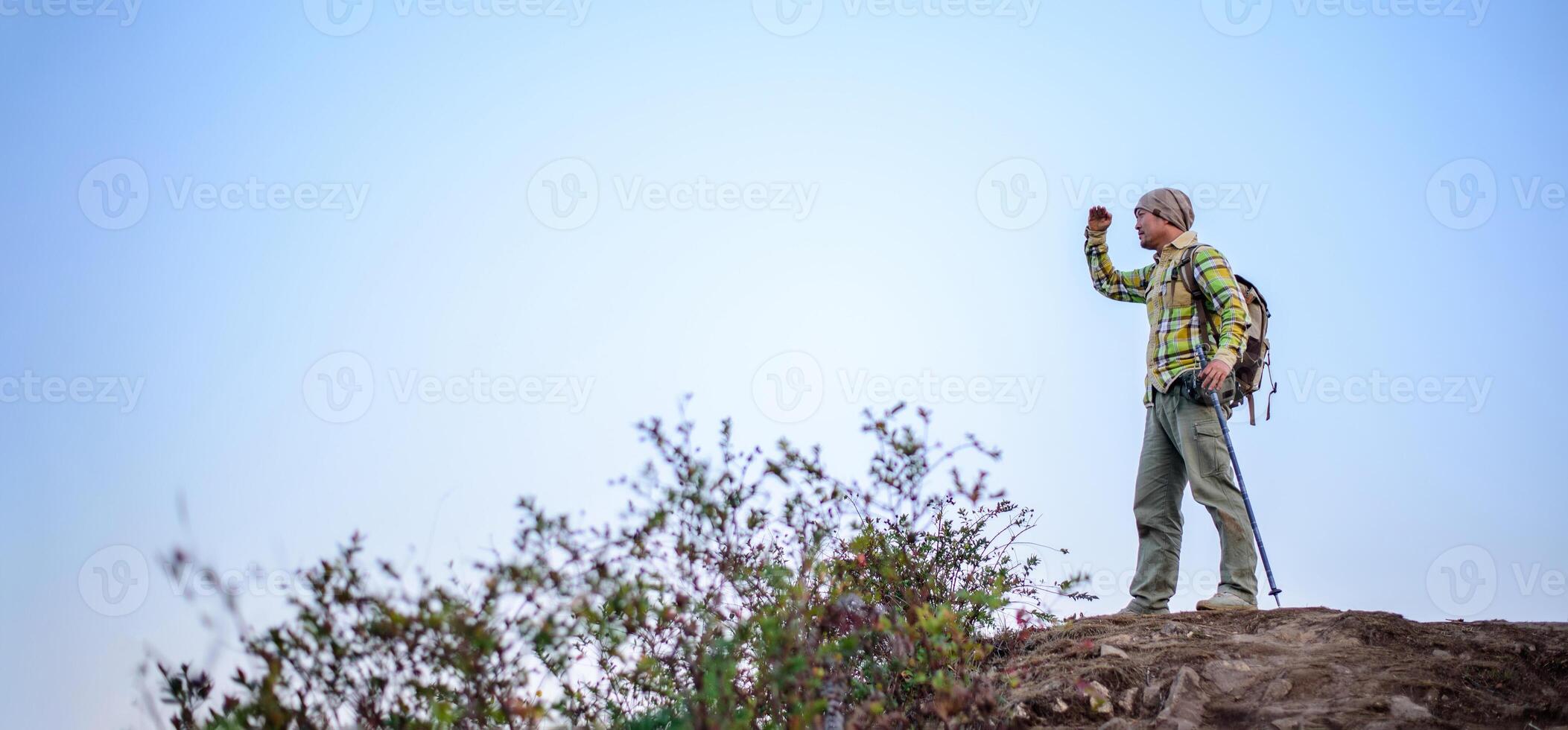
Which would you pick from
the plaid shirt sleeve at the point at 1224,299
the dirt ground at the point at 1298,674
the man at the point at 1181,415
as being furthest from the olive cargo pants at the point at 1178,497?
the dirt ground at the point at 1298,674

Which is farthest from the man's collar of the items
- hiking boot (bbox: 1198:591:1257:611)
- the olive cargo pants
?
hiking boot (bbox: 1198:591:1257:611)

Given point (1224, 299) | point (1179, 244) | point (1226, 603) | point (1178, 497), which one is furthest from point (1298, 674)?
point (1179, 244)

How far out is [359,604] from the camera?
10.8ft

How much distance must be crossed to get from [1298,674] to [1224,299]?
2.09 m

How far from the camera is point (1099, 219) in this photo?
6.91m

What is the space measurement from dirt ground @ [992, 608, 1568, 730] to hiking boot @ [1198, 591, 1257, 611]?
312 millimetres

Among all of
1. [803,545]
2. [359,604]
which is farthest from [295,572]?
[803,545]

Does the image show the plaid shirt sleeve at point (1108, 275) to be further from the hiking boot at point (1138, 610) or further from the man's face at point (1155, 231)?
the hiking boot at point (1138, 610)

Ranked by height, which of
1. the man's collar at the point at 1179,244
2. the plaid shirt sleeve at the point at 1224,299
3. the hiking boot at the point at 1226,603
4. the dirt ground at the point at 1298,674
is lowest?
the dirt ground at the point at 1298,674

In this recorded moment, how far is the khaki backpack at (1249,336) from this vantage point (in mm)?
6375

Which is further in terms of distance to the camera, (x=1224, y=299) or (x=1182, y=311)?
(x=1182, y=311)

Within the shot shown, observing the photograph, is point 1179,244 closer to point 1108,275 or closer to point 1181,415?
point 1108,275

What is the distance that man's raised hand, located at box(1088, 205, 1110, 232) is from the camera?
690 cm

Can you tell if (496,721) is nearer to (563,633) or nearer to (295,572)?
(563,633)
